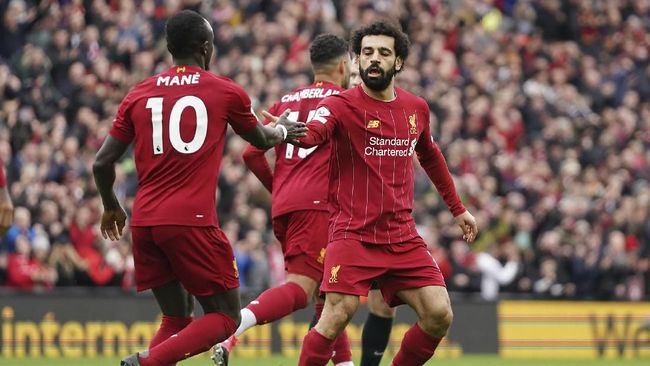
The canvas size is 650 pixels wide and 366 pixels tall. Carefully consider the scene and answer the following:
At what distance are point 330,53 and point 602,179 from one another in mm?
13263

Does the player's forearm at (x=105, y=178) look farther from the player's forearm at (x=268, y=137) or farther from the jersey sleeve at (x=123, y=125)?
the player's forearm at (x=268, y=137)

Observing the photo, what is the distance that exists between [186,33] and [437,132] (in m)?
13.9

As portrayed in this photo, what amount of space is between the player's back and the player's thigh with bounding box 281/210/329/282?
0.08m

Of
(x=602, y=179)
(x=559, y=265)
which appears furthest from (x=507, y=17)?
(x=559, y=265)

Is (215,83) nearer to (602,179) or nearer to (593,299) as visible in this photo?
(593,299)

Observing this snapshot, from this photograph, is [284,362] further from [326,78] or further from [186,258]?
[186,258]

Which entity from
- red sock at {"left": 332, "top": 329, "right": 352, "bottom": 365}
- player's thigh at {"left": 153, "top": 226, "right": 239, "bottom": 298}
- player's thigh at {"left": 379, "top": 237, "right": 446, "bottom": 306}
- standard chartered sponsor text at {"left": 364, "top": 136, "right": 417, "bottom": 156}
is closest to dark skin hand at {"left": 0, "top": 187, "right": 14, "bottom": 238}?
player's thigh at {"left": 153, "top": 226, "right": 239, "bottom": 298}

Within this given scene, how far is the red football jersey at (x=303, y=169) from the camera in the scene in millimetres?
11188

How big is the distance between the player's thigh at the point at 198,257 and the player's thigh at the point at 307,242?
4.95 ft

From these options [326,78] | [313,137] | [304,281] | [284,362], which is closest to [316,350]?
[313,137]

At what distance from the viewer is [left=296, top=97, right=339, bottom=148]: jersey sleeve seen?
9.55m

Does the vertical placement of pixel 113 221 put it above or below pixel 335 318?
above

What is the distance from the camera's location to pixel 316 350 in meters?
9.54

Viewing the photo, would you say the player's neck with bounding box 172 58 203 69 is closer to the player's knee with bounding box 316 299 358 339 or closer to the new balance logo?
the new balance logo
